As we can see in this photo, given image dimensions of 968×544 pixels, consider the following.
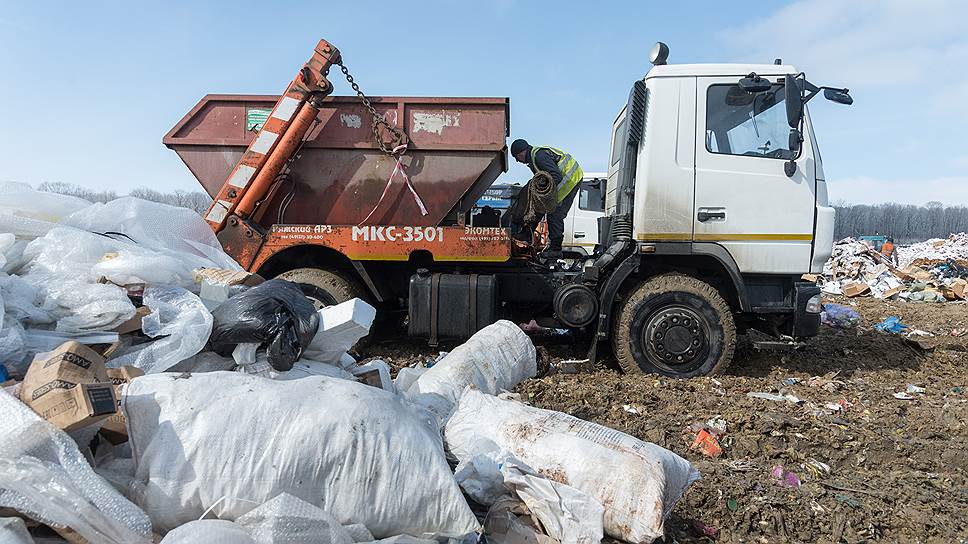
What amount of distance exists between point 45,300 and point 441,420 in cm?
173

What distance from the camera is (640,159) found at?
15.4 ft

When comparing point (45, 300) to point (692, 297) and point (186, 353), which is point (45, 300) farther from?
point (692, 297)

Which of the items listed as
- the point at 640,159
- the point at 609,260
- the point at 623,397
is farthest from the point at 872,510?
the point at 640,159

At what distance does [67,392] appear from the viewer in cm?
172

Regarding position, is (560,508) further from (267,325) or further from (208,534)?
(267,325)

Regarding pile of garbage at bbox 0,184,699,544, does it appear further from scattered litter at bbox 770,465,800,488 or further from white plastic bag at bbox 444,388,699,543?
scattered litter at bbox 770,465,800,488

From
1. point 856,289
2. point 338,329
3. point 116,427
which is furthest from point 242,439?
point 856,289

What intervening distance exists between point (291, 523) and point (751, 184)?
3988mm

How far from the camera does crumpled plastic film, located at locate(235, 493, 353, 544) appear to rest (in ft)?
5.36

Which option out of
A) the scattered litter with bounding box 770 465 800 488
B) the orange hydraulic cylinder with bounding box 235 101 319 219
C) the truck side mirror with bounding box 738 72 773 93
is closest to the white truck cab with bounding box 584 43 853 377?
the truck side mirror with bounding box 738 72 773 93

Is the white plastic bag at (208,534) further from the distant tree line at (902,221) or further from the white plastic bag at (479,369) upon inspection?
the distant tree line at (902,221)

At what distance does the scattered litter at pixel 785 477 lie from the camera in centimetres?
281

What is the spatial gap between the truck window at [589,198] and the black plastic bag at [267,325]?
264 inches

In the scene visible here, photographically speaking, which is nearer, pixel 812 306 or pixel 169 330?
pixel 169 330
